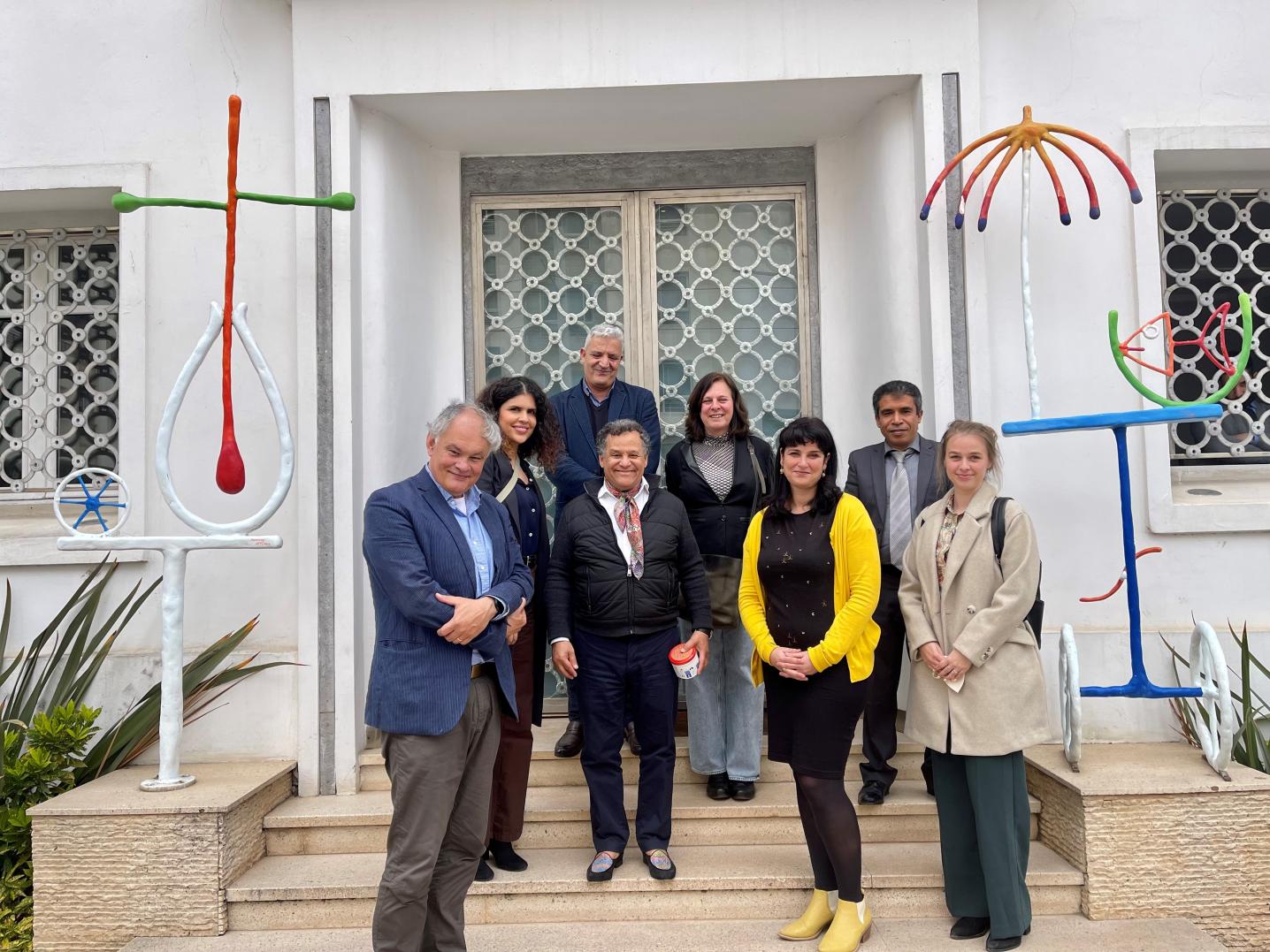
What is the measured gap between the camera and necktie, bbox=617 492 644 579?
386cm

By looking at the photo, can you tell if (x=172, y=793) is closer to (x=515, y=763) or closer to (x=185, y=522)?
(x=185, y=522)

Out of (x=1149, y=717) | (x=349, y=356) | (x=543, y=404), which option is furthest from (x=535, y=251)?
(x=1149, y=717)

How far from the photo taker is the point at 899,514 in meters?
4.27

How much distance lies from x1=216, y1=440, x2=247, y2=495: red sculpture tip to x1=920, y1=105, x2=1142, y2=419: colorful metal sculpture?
10.2ft

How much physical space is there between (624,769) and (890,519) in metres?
1.64

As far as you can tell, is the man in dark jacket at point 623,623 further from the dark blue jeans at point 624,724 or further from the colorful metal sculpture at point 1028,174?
the colorful metal sculpture at point 1028,174

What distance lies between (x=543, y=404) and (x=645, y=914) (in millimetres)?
1992

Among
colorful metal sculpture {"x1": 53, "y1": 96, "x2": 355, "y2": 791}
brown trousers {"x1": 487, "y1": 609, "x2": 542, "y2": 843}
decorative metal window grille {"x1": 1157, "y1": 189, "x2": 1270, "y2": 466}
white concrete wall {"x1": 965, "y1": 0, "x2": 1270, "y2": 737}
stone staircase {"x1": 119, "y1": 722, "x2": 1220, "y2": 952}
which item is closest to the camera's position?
stone staircase {"x1": 119, "y1": 722, "x2": 1220, "y2": 952}

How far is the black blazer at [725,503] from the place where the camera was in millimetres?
4332

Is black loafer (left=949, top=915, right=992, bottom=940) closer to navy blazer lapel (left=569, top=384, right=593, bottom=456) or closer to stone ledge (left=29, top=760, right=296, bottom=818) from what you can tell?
navy blazer lapel (left=569, top=384, right=593, bottom=456)

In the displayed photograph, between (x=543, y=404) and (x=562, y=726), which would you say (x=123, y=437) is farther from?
(x=562, y=726)

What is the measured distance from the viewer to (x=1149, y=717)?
473 cm

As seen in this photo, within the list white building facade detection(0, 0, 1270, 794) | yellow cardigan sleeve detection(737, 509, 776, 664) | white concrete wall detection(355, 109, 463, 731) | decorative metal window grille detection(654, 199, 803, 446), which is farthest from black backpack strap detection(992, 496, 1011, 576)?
white concrete wall detection(355, 109, 463, 731)

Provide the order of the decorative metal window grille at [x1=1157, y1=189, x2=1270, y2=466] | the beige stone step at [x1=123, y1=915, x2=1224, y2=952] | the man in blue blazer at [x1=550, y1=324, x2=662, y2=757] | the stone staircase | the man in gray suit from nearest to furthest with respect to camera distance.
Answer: the beige stone step at [x1=123, y1=915, x2=1224, y2=952] < the stone staircase < the man in gray suit < the man in blue blazer at [x1=550, y1=324, x2=662, y2=757] < the decorative metal window grille at [x1=1157, y1=189, x2=1270, y2=466]
